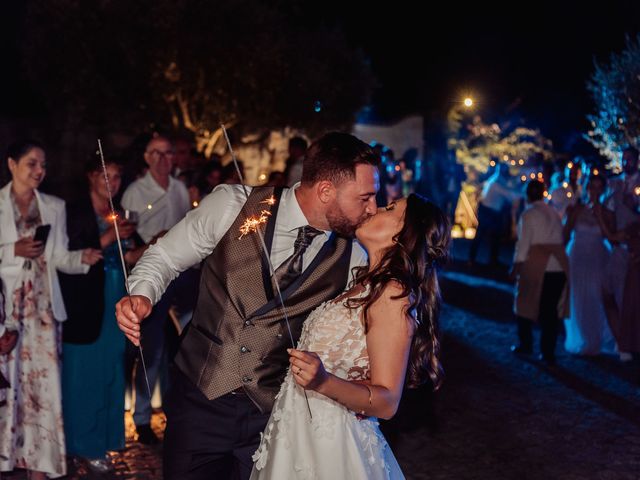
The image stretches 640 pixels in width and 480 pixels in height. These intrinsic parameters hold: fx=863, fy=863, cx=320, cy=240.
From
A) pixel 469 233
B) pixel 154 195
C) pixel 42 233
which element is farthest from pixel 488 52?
pixel 42 233

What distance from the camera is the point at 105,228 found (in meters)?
5.96

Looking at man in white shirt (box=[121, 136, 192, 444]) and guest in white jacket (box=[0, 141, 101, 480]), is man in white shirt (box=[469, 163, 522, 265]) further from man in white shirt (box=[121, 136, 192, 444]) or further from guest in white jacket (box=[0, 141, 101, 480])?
guest in white jacket (box=[0, 141, 101, 480])

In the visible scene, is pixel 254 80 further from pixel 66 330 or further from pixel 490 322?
pixel 66 330

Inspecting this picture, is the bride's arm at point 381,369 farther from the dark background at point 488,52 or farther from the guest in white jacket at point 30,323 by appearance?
the dark background at point 488,52

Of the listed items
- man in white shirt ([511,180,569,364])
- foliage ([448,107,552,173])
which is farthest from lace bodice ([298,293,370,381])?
foliage ([448,107,552,173])

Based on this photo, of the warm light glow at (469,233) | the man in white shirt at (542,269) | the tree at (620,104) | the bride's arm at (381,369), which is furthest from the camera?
the warm light glow at (469,233)

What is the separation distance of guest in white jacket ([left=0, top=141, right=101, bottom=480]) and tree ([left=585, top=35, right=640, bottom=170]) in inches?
496

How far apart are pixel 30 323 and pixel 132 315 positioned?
233 centimetres

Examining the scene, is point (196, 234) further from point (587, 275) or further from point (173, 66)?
point (173, 66)

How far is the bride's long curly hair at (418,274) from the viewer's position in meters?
3.06

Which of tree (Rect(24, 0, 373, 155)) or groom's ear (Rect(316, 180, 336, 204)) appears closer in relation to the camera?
groom's ear (Rect(316, 180, 336, 204))

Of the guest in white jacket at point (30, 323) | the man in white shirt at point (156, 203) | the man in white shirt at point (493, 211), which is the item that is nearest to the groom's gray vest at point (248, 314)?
the guest in white jacket at point (30, 323)

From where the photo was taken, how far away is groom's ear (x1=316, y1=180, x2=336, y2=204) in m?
3.34

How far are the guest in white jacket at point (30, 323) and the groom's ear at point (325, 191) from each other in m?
2.32
